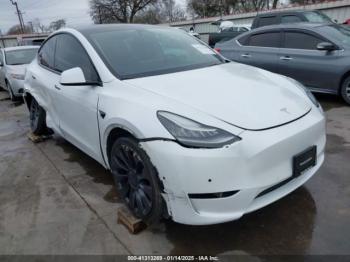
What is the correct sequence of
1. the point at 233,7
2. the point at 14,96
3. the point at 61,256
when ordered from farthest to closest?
the point at 233,7 < the point at 14,96 < the point at 61,256

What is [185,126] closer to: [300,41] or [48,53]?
[48,53]

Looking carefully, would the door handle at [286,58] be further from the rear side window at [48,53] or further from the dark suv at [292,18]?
the rear side window at [48,53]

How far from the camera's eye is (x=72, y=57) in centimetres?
351

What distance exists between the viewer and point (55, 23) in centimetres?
5522

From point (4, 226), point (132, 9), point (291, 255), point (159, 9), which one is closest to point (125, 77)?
point (4, 226)

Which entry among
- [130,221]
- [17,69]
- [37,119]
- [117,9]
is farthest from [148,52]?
[117,9]

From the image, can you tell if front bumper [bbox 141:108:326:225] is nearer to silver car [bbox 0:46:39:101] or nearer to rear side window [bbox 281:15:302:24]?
silver car [bbox 0:46:39:101]

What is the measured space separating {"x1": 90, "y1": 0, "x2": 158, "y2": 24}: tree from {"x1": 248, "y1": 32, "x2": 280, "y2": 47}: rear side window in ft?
131

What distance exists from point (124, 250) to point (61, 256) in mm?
458

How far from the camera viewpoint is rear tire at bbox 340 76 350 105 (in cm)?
545

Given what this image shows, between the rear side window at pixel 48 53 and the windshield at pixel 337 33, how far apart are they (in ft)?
14.7

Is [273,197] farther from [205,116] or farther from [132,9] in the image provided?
[132,9]

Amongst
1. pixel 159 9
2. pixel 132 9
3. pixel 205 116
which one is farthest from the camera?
pixel 159 9

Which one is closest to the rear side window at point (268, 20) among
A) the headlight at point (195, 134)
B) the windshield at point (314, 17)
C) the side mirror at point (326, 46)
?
the windshield at point (314, 17)
